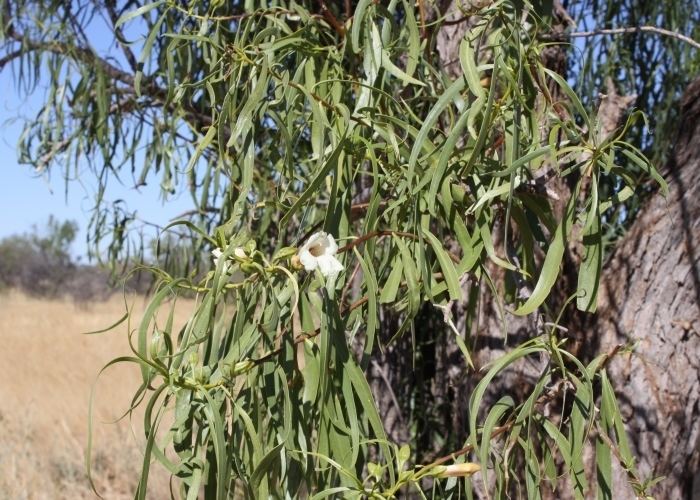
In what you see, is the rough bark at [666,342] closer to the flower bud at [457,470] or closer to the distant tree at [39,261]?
the flower bud at [457,470]

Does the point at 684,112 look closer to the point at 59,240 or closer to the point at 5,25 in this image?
the point at 5,25

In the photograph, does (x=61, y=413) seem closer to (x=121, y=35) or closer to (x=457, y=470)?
(x=121, y=35)

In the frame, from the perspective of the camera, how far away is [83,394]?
6145mm

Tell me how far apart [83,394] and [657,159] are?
4631 millimetres

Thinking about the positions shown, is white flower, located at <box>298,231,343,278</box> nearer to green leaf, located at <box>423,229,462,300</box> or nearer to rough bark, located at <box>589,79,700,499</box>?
green leaf, located at <box>423,229,462,300</box>

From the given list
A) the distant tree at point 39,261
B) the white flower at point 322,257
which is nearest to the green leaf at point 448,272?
the white flower at point 322,257

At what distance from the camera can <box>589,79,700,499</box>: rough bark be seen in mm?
1367

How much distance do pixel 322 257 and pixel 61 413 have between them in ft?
16.2

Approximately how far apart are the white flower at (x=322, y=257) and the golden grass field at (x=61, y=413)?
0.20 m

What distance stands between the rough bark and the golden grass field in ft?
2.48

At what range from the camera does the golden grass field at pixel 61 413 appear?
147 inches

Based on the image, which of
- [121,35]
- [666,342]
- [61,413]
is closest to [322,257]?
[666,342]

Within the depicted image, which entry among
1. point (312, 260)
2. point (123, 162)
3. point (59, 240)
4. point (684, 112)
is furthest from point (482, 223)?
point (59, 240)

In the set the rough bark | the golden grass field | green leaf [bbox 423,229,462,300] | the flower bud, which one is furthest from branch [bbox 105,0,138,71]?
the flower bud
